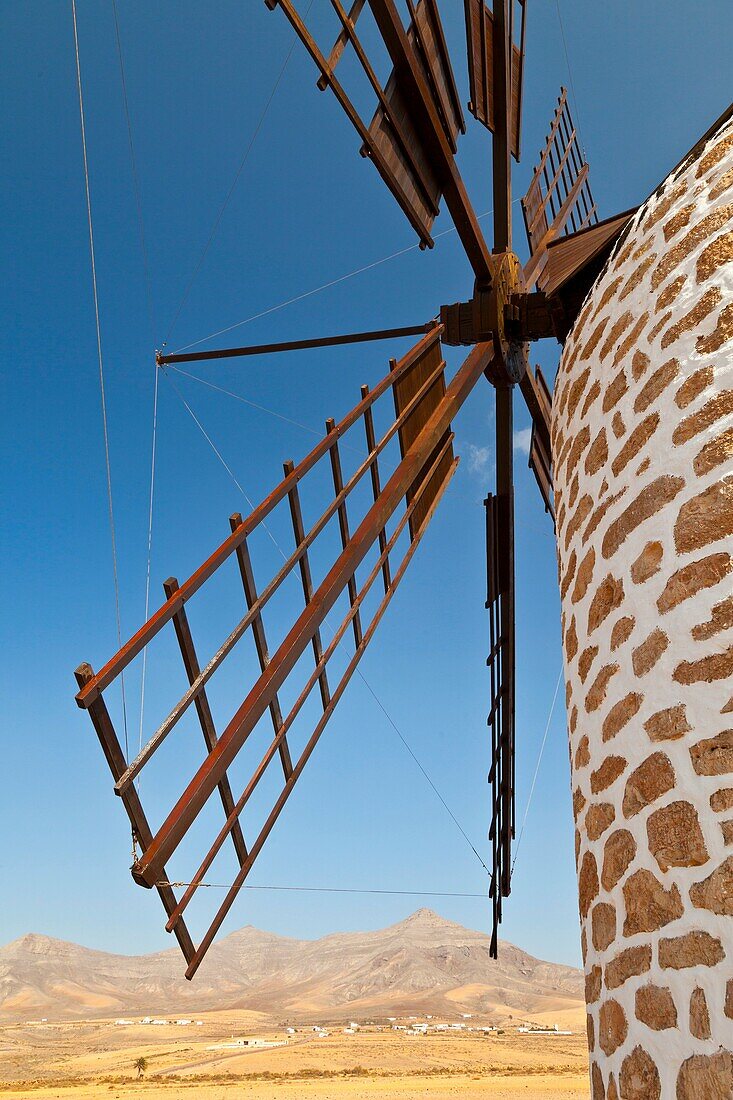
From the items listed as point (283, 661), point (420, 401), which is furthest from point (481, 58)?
point (283, 661)

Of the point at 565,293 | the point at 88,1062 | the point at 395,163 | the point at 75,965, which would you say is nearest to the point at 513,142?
the point at 395,163

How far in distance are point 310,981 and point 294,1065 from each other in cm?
4235

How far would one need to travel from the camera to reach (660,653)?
189cm

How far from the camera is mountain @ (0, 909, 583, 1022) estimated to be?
42.1 metres

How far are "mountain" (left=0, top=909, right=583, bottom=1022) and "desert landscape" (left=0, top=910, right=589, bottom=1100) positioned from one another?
20cm

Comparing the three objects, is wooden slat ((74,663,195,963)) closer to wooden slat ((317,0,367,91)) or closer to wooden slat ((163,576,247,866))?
wooden slat ((163,576,247,866))

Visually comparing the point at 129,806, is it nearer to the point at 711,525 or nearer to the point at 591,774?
the point at 591,774

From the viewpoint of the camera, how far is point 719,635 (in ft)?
5.66

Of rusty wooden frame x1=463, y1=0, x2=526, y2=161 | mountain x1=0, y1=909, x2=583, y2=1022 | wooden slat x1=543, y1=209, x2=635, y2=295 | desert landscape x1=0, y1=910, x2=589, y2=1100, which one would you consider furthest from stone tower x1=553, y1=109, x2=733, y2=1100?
mountain x1=0, y1=909, x2=583, y2=1022

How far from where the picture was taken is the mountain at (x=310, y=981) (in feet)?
138

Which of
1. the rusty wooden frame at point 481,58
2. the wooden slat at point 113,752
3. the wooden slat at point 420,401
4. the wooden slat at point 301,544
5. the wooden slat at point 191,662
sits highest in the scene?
the rusty wooden frame at point 481,58

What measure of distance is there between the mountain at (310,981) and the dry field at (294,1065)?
1203 centimetres

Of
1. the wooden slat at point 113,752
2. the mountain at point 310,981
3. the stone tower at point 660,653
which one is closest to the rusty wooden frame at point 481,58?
the stone tower at point 660,653

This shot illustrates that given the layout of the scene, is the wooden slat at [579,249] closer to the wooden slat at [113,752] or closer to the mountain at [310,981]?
the wooden slat at [113,752]
